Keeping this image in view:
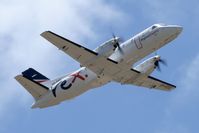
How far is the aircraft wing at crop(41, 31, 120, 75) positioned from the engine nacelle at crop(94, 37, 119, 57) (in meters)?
0.44

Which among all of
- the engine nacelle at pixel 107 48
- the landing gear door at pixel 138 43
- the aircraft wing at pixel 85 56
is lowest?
the aircraft wing at pixel 85 56

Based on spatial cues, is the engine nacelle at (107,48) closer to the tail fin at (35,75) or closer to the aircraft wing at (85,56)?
the aircraft wing at (85,56)

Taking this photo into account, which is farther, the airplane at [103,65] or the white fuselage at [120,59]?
the white fuselage at [120,59]

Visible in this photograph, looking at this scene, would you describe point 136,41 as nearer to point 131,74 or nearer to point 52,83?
point 131,74

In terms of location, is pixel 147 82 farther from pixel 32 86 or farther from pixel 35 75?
pixel 32 86

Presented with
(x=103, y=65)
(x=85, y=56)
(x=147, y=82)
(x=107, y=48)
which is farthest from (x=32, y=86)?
(x=147, y=82)

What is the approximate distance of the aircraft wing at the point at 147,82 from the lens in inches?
2584

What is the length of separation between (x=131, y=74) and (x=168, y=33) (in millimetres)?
5868

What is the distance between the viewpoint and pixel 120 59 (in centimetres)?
6300

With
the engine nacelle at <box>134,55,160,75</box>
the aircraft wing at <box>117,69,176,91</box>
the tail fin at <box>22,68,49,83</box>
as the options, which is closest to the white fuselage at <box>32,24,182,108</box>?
the engine nacelle at <box>134,55,160,75</box>

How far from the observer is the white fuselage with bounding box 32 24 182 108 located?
2456 inches

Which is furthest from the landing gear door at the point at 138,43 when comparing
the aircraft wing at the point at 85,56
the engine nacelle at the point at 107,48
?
the aircraft wing at the point at 85,56

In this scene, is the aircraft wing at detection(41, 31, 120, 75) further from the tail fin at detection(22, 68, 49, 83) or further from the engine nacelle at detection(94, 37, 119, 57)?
the tail fin at detection(22, 68, 49, 83)

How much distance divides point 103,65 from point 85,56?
6.46 feet
